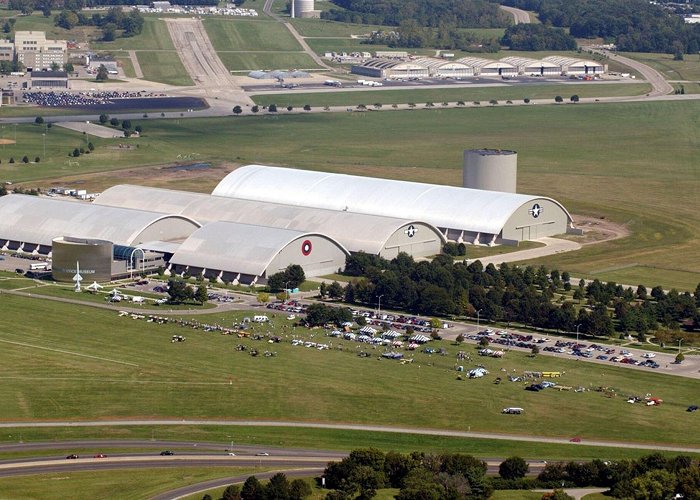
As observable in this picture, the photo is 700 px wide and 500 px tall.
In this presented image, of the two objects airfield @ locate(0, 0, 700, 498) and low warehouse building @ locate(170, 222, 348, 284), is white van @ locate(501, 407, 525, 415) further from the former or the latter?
low warehouse building @ locate(170, 222, 348, 284)

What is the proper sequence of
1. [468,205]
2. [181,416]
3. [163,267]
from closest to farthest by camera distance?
1. [181,416]
2. [163,267]
3. [468,205]

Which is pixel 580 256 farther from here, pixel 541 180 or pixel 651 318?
pixel 541 180

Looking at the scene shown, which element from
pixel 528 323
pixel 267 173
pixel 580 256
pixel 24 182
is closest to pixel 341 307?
pixel 528 323

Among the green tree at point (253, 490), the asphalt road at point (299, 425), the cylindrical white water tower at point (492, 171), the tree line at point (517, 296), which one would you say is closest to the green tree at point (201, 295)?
the tree line at point (517, 296)

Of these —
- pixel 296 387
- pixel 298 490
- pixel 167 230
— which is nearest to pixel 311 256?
pixel 167 230

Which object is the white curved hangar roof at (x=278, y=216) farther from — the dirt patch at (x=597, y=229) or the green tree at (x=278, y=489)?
the green tree at (x=278, y=489)

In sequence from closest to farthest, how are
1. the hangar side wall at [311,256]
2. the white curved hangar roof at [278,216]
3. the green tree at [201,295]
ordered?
the green tree at [201,295] < the hangar side wall at [311,256] < the white curved hangar roof at [278,216]

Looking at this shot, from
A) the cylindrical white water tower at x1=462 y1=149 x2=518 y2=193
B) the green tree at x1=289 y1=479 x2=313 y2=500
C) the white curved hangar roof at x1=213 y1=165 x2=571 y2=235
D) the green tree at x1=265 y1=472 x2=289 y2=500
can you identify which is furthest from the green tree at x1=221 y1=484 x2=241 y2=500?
the cylindrical white water tower at x1=462 y1=149 x2=518 y2=193
